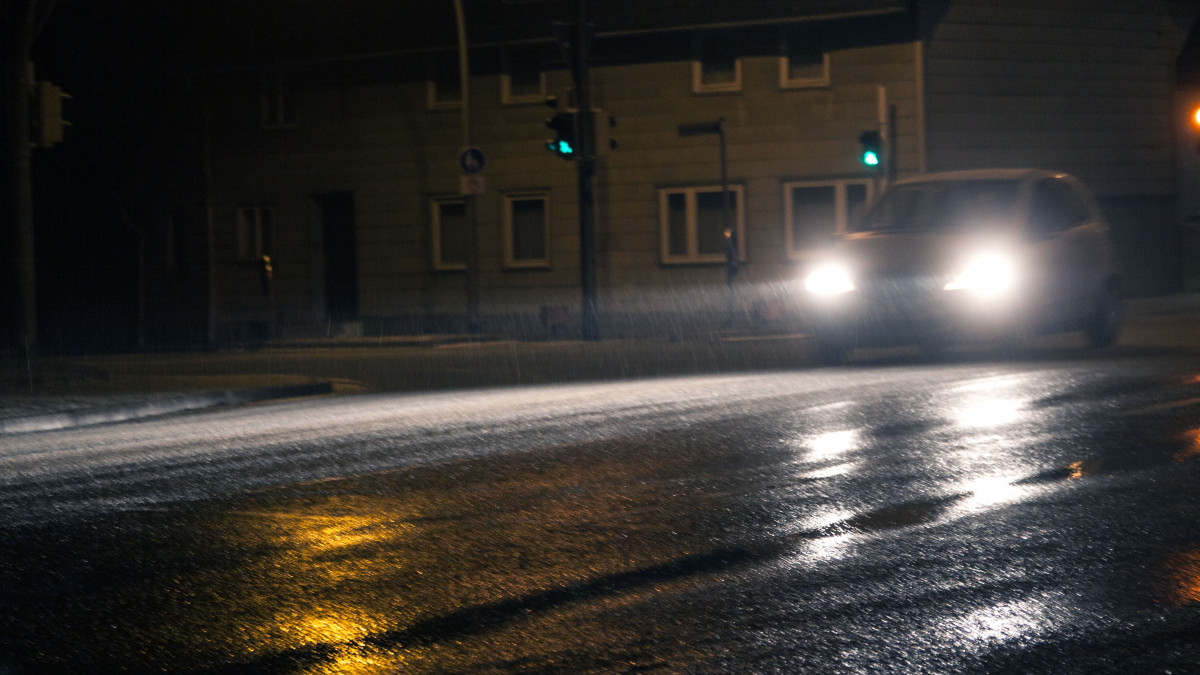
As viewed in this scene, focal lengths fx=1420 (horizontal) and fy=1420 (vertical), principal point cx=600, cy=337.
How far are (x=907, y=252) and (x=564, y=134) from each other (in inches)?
345

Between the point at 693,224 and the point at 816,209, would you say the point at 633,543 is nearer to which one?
the point at 816,209

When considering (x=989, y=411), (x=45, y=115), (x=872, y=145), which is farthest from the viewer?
(x=872, y=145)

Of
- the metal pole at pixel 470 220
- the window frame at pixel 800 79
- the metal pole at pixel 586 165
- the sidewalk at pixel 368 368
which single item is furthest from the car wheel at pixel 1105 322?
the window frame at pixel 800 79

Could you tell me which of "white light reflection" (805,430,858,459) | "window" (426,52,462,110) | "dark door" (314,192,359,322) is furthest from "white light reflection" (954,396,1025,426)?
"dark door" (314,192,359,322)

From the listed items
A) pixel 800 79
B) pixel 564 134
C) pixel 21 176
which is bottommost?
pixel 21 176

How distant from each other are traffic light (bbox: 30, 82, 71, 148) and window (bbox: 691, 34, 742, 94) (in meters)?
15.6

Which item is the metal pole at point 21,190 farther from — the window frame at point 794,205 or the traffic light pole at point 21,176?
the window frame at point 794,205

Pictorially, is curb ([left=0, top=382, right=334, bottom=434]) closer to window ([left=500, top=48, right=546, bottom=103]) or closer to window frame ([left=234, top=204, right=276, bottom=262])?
window ([left=500, top=48, right=546, bottom=103])

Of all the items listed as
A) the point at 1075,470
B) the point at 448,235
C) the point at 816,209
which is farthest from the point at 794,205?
the point at 1075,470

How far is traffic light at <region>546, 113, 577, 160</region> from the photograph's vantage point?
71.9 feet

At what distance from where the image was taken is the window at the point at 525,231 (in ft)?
99.1

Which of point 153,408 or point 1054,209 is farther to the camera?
point 1054,209

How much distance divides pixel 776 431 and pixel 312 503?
332 centimetres

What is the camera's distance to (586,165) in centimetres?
2225
